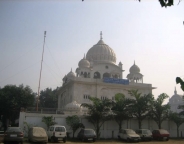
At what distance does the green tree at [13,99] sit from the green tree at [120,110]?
18989mm

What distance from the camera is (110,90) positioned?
40562mm

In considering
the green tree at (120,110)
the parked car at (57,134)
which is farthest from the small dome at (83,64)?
the parked car at (57,134)

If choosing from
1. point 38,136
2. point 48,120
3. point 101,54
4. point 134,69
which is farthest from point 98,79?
point 38,136

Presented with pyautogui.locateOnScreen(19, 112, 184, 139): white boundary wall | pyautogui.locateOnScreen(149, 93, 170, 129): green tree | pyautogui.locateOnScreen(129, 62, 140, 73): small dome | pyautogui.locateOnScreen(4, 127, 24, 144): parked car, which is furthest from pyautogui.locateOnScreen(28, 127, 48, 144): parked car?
pyautogui.locateOnScreen(129, 62, 140, 73): small dome

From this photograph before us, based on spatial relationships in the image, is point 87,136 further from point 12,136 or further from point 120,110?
point 12,136

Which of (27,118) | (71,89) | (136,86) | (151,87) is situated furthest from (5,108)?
(151,87)

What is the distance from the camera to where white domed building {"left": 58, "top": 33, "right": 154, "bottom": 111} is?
38844 mm

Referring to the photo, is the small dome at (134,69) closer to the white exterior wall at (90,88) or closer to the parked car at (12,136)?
the white exterior wall at (90,88)

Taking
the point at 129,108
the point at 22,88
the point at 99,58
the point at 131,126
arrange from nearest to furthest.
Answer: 1. the point at 129,108
2. the point at 131,126
3. the point at 22,88
4. the point at 99,58

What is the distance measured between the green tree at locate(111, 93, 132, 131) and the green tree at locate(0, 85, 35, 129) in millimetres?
18989

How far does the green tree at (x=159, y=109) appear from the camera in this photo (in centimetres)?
2614

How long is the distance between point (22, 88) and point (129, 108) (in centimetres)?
2145

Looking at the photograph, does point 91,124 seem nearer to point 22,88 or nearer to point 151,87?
point 22,88

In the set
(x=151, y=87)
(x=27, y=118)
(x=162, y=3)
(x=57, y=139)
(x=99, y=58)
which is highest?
(x=99, y=58)
